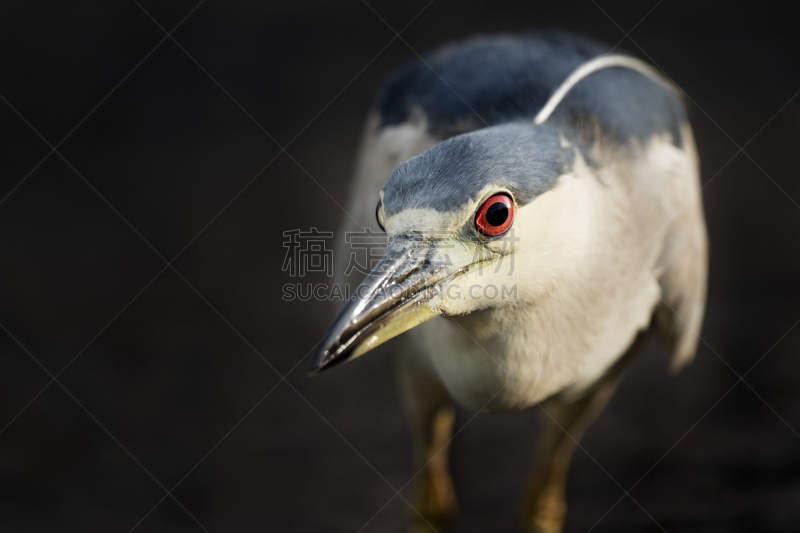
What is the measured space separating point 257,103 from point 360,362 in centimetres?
243

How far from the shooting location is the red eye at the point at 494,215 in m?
1.74

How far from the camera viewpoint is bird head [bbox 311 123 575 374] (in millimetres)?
1719

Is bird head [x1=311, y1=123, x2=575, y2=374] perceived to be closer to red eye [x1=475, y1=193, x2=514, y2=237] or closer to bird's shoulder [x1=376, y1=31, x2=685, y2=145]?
red eye [x1=475, y1=193, x2=514, y2=237]

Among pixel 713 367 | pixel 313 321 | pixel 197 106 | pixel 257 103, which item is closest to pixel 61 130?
pixel 197 106

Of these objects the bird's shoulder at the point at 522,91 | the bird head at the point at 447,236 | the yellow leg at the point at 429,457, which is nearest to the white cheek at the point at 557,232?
the bird head at the point at 447,236

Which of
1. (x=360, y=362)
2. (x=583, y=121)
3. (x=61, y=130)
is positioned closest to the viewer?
(x=583, y=121)

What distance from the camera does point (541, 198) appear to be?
6.01ft

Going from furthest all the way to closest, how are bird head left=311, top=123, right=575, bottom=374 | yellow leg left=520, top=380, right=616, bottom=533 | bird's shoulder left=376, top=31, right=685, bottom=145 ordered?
1. yellow leg left=520, top=380, right=616, bottom=533
2. bird's shoulder left=376, top=31, right=685, bottom=145
3. bird head left=311, top=123, right=575, bottom=374

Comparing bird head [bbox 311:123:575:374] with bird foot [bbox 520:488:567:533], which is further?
bird foot [bbox 520:488:567:533]

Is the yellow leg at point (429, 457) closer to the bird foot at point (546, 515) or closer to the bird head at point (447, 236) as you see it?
the bird foot at point (546, 515)

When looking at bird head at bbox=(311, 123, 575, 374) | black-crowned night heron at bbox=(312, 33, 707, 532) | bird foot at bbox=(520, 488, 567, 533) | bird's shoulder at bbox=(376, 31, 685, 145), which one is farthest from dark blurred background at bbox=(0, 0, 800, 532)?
bird head at bbox=(311, 123, 575, 374)

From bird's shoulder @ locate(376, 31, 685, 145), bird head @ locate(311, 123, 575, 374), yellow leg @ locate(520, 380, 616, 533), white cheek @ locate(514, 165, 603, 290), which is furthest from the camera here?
yellow leg @ locate(520, 380, 616, 533)

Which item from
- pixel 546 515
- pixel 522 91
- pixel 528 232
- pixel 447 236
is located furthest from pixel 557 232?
pixel 546 515

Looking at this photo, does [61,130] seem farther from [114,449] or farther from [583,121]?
[583,121]
